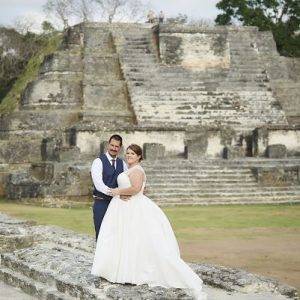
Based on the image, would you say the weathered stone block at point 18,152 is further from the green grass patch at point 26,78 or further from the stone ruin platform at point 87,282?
the stone ruin platform at point 87,282

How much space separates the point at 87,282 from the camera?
6.73 meters

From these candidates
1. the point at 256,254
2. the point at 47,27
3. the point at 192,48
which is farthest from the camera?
the point at 47,27

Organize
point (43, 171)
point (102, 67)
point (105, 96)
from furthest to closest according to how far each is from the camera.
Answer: point (102, 67), point (105, 96), point (43, 171)

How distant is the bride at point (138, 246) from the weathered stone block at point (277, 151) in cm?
1571

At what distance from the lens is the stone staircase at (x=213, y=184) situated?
18511 millimetres

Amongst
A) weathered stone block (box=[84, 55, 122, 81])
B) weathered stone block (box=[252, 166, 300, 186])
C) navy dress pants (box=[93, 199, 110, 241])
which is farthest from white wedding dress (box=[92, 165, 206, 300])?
weathered stone block (box=[84, 55, 122, 81])

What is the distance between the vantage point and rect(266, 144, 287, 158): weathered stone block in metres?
21.9

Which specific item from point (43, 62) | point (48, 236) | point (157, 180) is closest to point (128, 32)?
point (43, 62)

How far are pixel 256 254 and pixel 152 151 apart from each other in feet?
35.3

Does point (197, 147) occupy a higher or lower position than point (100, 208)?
higher

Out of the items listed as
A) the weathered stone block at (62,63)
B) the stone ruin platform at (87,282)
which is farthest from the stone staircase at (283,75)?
the stone ruin platform at (87,282)

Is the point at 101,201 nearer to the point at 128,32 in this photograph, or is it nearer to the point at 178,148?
the point at 178,148

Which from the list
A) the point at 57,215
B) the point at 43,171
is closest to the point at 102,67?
the point at 43,171

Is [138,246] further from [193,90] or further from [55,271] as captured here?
[193,90]
